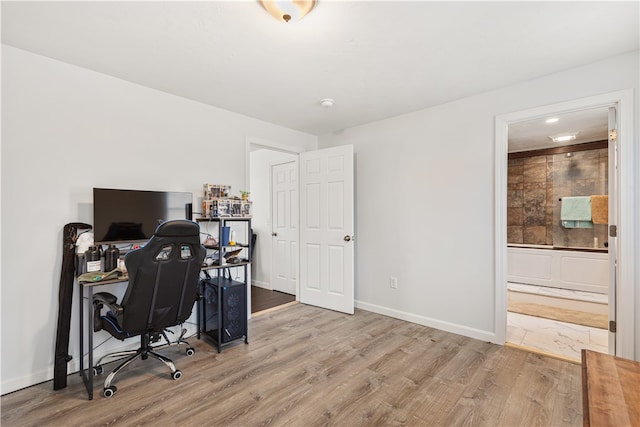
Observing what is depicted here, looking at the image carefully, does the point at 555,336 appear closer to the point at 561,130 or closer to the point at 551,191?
the point at 561,130

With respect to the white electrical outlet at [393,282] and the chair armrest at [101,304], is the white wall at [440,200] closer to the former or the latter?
the white electrical outlet at [393,282]

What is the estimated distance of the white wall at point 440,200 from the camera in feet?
9.00

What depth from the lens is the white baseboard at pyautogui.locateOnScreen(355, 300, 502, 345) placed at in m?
2.99

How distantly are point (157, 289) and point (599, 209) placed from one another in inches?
246

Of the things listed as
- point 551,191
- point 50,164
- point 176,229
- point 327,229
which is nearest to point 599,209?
point 551,191

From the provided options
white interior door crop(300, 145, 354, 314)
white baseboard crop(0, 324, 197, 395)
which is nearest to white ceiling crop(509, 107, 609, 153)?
white interior door crop(300, 145, 354, 314)

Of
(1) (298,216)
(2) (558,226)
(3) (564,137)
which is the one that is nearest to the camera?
(1) (298,216)

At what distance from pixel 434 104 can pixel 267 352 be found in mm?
3023

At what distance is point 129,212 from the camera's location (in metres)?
2.52

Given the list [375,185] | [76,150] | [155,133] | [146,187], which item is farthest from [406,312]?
[76,150]

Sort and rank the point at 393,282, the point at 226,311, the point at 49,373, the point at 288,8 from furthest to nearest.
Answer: the point at 393,282 → the point at 226,311 → the point at 49,373 → the point at 288,8

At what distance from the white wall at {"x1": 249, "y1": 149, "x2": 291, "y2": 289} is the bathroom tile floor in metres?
3.47

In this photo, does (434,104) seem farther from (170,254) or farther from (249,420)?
(249,420)

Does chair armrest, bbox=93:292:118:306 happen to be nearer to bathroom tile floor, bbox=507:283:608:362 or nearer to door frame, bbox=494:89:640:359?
bathroom tile floor, bbox=507:283:608:362
